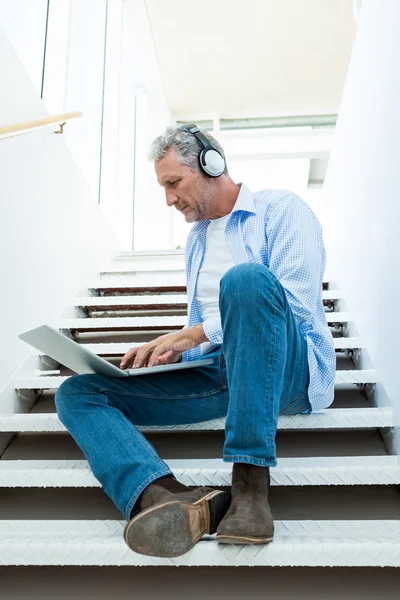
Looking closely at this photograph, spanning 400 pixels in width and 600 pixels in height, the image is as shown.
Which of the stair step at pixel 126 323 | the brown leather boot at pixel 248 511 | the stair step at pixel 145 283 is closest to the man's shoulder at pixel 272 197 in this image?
the brown leather boot at pixel 248 511

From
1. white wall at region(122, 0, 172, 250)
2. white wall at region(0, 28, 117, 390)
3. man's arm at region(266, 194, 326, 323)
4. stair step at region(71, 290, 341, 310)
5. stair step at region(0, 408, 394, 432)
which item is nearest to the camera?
man's arm at region(266, 194, 326, 323)

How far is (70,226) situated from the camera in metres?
2.46

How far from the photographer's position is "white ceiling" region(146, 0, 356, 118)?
5.00m

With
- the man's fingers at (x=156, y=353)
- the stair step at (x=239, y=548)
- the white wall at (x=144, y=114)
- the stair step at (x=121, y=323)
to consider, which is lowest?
the stair step at (x=239, y=548)

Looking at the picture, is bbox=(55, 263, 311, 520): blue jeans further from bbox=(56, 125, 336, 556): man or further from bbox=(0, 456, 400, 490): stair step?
bbox=(0, 456, 400, 490): stair step

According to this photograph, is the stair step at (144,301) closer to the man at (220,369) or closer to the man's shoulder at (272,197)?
the man at (220,369)

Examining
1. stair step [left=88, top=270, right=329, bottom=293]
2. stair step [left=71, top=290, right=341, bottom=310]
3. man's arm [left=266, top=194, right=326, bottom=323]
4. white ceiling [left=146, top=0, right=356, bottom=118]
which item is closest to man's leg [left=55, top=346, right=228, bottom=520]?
man's arm [left=266, top=194, right=326, bottom=323]

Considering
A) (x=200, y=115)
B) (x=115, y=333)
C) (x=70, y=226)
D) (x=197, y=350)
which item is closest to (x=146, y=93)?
(x=200, y=115)

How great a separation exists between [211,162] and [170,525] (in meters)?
0.86

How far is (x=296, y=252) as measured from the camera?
115cm

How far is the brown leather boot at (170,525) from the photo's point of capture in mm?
850

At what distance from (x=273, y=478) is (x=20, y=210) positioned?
1.19 metres

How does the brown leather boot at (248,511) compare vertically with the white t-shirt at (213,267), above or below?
below

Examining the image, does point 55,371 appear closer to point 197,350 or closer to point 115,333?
point 115,333
